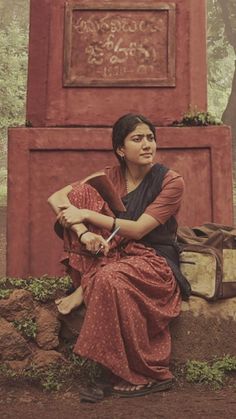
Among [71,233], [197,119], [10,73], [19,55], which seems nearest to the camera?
[71,233]

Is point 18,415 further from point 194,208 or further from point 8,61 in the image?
point 8,61

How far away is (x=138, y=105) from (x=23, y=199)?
1.36 m

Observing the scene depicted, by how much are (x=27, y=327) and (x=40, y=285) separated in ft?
1.55

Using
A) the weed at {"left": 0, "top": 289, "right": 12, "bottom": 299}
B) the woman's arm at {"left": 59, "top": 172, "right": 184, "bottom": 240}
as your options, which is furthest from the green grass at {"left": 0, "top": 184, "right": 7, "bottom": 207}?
the woman's arm at {"left": 59, "top": 172, "right": 184, "bottom": 240}

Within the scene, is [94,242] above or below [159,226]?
below

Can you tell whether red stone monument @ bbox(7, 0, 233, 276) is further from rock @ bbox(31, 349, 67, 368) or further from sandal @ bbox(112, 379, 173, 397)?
sandal @ bbox(112, 379, 173, 397)

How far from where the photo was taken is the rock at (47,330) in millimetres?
4090

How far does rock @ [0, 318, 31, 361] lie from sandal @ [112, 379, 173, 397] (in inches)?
32.7

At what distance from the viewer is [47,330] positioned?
13.5 feet

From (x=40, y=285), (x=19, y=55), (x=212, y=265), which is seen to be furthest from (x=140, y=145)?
(x=19, y=55)

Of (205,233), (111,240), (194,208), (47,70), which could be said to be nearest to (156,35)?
(47,70)

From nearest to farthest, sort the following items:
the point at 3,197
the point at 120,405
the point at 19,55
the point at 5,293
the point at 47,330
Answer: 1. the point at 120,405
2. the point at 47,330
3. the point at 5,293
4. the point at 3,197
5. the point at 19,55

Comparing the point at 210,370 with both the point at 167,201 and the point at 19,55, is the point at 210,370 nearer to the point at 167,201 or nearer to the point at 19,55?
the point at 167,201

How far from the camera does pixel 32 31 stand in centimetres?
546
